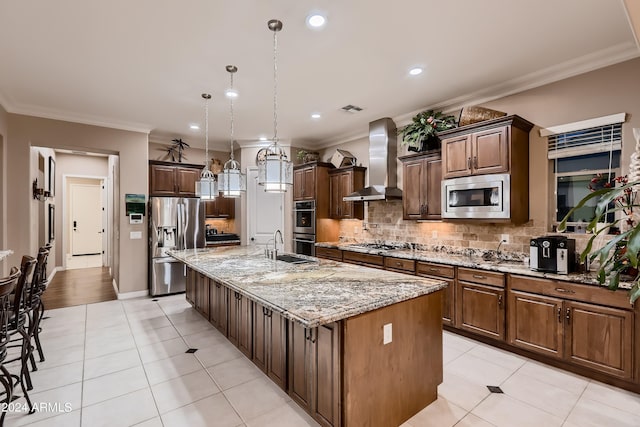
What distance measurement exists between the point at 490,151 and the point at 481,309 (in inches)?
68.4

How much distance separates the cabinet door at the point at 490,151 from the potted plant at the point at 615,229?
797mm

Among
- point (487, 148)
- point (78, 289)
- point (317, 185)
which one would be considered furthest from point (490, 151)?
point (78, 289)

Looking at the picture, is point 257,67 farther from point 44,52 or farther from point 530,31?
point 530,31

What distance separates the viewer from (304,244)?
233 inches

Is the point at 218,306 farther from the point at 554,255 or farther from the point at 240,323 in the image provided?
the point at 554,255

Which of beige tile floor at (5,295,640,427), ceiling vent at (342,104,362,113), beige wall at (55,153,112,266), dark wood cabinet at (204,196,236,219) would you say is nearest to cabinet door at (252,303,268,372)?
beige tile floor at (5,295,640,427)

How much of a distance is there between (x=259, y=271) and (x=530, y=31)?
3.10 metres

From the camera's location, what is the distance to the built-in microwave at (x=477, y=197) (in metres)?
3.27

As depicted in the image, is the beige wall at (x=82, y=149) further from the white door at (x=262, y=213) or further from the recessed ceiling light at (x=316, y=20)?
the recessed ceiling light at (x=316, y=20)

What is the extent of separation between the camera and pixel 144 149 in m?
5.27

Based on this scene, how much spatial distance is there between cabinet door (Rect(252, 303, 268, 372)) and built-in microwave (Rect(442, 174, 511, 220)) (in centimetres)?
257

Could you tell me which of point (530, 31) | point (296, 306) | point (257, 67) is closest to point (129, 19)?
point (257, 67)

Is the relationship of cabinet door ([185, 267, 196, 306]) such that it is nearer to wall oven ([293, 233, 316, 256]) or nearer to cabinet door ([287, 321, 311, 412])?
wall oven ([293, 233, 316, 256])

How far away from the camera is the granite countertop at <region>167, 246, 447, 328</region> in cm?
171
